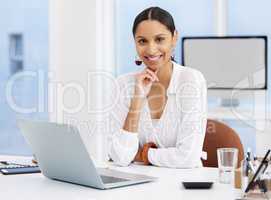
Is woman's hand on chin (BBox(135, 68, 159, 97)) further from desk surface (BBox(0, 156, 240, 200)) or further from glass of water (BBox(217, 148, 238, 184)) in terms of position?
glass of water (BBox(217, 148, 238, 184))

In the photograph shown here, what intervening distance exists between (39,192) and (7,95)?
10.7 feet

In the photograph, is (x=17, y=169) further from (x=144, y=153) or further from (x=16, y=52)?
(x=16, y=52)

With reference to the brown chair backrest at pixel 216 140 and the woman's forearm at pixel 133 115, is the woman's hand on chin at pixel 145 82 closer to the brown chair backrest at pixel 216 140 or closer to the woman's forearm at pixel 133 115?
the woman's forearm at pixel 133 115

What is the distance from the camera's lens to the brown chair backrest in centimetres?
266

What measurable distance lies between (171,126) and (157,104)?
0.15 metres

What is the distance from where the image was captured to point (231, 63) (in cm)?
401

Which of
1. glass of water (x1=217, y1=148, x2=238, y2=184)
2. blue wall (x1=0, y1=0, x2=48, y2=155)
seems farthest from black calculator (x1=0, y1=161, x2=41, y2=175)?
blue wall (x1=0, y1=0, x2=48, y2=155)

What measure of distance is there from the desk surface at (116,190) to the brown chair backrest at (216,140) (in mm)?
576

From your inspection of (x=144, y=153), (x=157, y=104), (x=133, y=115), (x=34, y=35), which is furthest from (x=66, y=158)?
(x=34, y=35)


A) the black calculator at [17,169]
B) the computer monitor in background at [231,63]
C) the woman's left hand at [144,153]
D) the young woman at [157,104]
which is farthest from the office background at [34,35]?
the black calculator at [17,169]

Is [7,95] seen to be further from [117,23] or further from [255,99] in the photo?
[255,99]

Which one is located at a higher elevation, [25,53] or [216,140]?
[25,53]

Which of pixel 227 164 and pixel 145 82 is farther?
pixel 145 82

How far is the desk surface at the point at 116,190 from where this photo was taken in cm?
171
